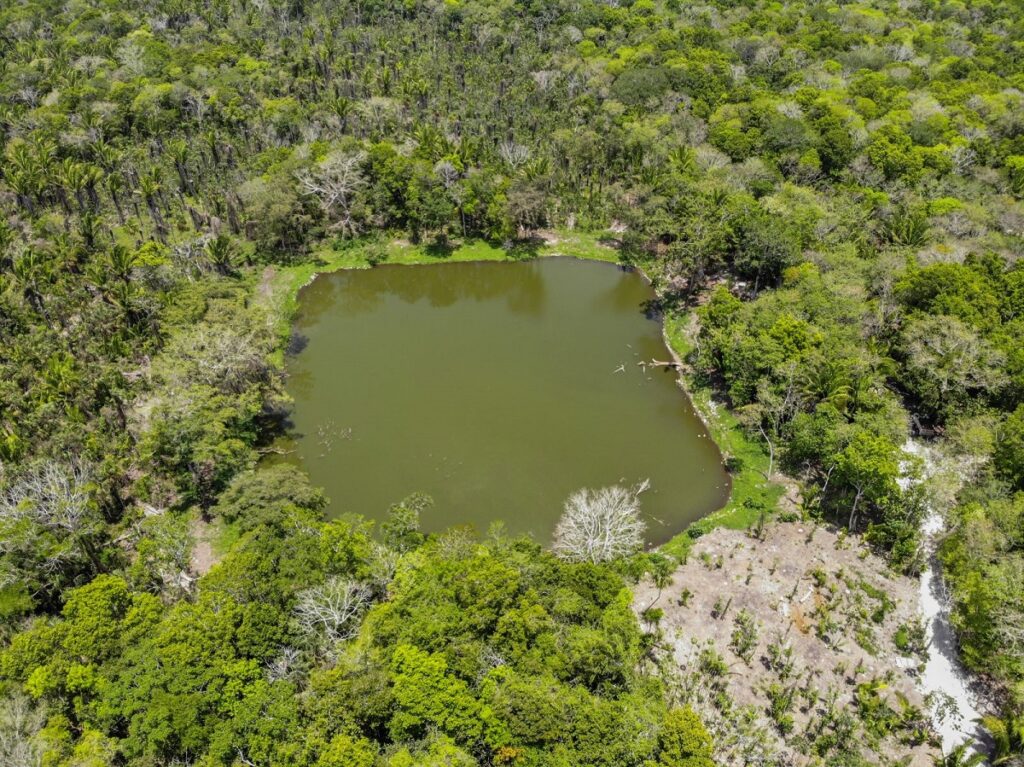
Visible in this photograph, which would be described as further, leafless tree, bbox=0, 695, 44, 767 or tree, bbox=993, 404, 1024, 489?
tree, bbox=993, 404, 1024, 489

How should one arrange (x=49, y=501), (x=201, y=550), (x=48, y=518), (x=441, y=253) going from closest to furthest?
(x=48, y=518), (x=49, y=501), (x=201, y=550), (x=441, y=253)

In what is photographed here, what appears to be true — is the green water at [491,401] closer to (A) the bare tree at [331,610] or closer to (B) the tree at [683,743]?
(A) the bare tree at [331,610]

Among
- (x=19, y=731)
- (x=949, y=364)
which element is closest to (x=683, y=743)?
(x=19, y=731)

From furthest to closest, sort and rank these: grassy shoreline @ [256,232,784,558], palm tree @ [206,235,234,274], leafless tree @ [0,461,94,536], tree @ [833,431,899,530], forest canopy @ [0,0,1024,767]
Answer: palm tree @ [206,235,234,274]
grassy shoreline @ [256,232,784,558]
tree @ [833,431,899,530]
leafless tree @ [0,461,94,536]
forest canopy @ [0,0,1024,767]

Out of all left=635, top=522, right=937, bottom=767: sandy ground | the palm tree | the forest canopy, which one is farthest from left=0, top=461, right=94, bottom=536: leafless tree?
left=635, top=522, right=937, bottom=767: sandy ground

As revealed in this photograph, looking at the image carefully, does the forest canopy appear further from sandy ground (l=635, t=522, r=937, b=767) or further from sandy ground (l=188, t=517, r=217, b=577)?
sandy ground (l=635, t=522, r=937, b=767)

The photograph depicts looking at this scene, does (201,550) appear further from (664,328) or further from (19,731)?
(664,328)

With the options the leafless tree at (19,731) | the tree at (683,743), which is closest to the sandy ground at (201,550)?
the leafless tree at (19,731)
